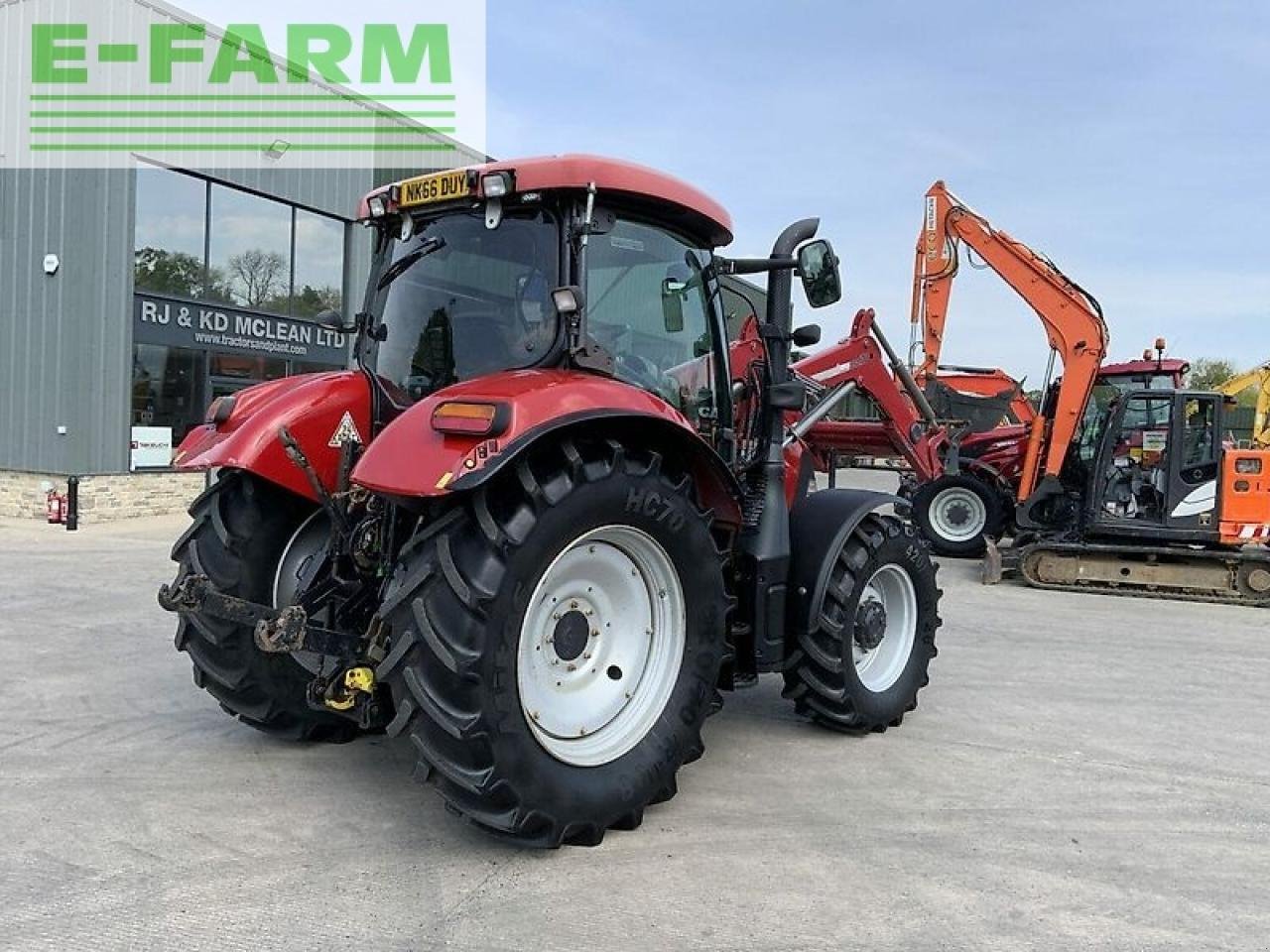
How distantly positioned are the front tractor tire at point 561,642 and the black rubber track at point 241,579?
121 centimetres

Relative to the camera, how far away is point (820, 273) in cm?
455

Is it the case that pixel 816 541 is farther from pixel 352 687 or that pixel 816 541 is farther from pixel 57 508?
pixel 57 508

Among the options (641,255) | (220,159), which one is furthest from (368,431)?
(220,159)

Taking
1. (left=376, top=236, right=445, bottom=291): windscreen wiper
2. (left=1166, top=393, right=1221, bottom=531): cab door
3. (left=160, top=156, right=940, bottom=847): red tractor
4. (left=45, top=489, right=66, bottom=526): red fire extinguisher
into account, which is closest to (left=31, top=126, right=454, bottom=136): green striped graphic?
(left=45, top=489, right=66, bottom=526): red fire extinguisher

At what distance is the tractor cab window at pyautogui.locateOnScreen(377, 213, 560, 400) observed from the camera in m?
3.74

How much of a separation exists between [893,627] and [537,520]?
8.60 ft

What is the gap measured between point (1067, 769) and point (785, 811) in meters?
1.49

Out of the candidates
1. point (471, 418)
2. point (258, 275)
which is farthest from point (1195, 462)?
point (258, 275)

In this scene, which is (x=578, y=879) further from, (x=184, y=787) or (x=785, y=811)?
(x=184, y=787)

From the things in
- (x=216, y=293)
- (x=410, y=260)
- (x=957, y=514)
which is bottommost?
(x=957, y=514)

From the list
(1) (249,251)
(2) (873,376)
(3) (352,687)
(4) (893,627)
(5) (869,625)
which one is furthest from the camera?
(1) (249,251)

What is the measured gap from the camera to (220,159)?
601 inches

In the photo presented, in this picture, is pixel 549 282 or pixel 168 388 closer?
pixel 549 282

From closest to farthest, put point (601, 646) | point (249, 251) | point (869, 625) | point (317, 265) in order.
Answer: point (601, 646) → point (869, 625) → point (249, 251) → point (317, 265)
